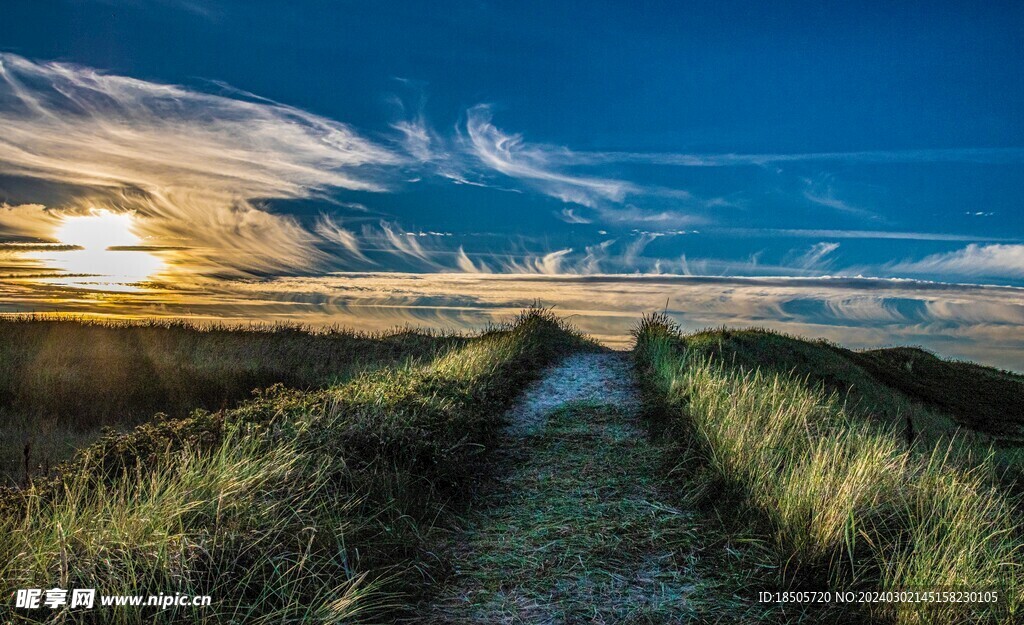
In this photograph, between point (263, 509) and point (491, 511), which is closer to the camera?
point (263, 509)

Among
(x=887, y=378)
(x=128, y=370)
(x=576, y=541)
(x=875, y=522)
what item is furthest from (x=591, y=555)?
(x=887, y=378)

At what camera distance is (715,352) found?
18.2 metres

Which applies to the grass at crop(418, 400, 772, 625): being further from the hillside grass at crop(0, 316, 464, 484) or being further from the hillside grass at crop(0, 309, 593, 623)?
the hillside grass at crop(0, 316, 464, 484)

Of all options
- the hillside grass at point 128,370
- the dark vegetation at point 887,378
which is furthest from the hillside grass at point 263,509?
the dark vegetation at point 887,378

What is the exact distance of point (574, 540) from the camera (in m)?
5.47

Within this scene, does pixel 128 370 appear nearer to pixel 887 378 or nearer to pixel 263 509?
pixel 263 509

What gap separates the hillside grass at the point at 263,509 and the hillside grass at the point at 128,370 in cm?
424

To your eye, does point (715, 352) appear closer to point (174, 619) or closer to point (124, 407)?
point (124, 407)

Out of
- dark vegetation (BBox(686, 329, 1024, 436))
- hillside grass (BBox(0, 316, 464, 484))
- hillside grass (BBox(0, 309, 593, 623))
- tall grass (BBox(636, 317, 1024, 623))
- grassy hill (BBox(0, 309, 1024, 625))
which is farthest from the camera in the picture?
dark vegetation (BBox(686, 329, 1024, 436))

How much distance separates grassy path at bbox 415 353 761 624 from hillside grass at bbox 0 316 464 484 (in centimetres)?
585

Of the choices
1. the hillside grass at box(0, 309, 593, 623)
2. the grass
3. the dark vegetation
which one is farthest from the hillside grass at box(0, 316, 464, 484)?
the dark vegetation

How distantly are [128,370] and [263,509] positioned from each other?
1350cm

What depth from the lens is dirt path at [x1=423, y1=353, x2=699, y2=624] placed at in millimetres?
4461

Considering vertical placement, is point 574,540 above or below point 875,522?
below
